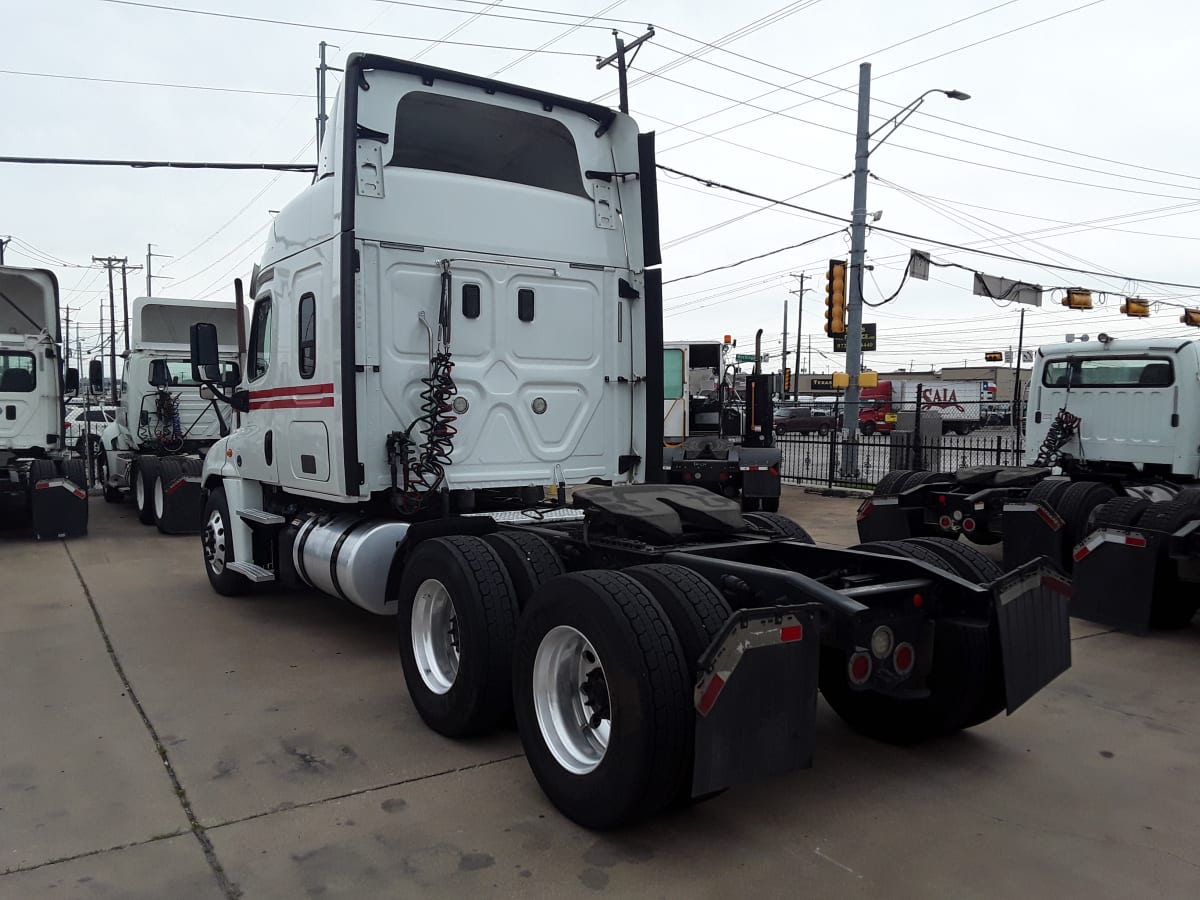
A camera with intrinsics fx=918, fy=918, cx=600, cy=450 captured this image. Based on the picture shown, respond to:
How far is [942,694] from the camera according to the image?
4.12 metres

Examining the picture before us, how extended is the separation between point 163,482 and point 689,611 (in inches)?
423

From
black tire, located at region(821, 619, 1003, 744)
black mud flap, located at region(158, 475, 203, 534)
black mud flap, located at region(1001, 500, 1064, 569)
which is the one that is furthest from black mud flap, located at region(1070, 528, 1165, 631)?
black mud flap, located at region(158, 475, 203, 534)

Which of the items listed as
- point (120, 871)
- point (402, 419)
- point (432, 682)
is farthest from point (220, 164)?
point (120, 871)

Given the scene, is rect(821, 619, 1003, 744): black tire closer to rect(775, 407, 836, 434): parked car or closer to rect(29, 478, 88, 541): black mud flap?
rect(29, 478, 88, 541): black mud flap

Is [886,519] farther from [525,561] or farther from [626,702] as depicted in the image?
[626,702]

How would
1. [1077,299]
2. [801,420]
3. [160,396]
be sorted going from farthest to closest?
1. [801,420]
2. [1077,299]
3. [160,396]

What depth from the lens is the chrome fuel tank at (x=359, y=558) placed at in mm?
5684

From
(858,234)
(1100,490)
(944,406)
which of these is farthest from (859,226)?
(944,406)

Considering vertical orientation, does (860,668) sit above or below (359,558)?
below

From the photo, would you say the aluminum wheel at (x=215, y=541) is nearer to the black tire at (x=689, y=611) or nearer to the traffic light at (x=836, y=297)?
the black tire at (x=689, y=611)

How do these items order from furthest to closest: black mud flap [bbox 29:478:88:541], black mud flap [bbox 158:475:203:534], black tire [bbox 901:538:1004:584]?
black mud flap [bbox 158:475:203:534] < black mud flap [bbox 29:478:88:541] < black tire [bbox 901:538:1004:584]

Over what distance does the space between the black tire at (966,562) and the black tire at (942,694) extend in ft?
1.32

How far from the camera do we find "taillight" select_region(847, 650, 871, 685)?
3.71 m

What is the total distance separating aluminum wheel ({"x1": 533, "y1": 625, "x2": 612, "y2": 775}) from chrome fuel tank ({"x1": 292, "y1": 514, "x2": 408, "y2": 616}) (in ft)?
6.82
